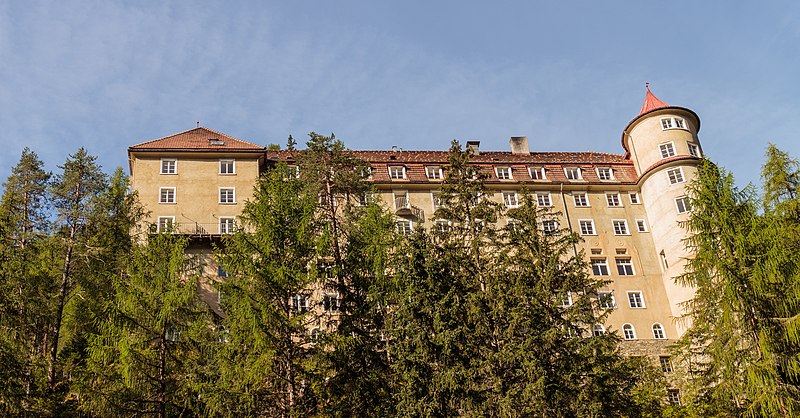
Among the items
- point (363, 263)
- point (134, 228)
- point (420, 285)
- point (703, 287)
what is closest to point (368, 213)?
point (363, 263)

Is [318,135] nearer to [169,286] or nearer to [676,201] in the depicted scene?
[169,286]

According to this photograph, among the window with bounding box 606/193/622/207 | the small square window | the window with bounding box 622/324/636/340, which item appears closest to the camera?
the window with bounding box 622/324/636/340

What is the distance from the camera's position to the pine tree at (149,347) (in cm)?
2711

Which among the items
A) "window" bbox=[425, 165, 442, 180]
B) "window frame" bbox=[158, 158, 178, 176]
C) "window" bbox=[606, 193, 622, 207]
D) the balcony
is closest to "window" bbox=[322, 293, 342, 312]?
the balcony

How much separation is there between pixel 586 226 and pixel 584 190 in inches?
124

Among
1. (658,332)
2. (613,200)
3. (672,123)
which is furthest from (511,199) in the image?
(658,332)

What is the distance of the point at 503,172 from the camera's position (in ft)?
186

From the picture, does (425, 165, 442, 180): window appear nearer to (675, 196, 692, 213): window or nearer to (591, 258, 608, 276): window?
(591, 258, 608, 276): window

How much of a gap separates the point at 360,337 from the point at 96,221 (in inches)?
679

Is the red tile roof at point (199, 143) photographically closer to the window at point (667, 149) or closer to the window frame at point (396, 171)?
the window frame at point (396, 171)

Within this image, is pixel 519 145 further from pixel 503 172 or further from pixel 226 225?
pixel 226 225

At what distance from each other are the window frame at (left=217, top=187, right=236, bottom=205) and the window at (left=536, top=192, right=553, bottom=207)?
2131 centimetres

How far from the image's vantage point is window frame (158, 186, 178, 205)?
50000 millimetres

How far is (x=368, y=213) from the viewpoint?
3462cm
